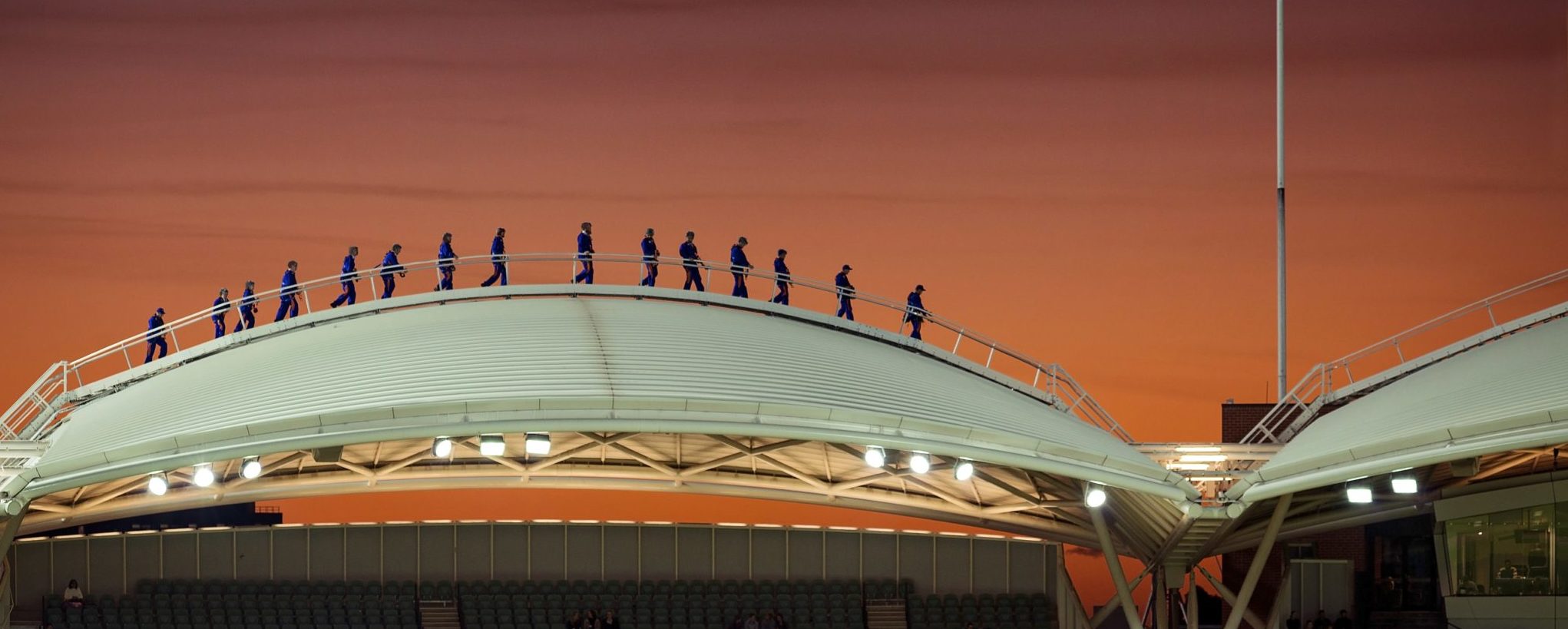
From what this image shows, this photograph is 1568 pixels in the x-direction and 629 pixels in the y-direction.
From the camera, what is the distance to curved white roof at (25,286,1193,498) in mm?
24469

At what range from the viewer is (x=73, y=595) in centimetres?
3866

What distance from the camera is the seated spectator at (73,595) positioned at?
38.3 metres

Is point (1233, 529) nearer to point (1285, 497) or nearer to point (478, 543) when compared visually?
point (1285, 497)

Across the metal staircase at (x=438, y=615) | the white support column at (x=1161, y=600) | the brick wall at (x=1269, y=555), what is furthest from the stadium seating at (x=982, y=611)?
the metal staircase at (x=438, y=615)

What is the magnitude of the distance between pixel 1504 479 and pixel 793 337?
14.8 metres

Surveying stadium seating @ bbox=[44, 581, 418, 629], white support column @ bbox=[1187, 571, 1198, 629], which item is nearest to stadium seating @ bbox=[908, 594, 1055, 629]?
white support column @ bbox=[1187, 571, 1198, 629]

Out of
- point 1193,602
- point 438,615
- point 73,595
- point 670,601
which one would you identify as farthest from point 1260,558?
point 73,595

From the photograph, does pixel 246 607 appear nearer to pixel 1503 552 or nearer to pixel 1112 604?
pixel 1112 604

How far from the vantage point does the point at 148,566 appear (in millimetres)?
40719

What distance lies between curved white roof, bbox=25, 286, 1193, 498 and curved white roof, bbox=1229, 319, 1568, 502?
2104mm

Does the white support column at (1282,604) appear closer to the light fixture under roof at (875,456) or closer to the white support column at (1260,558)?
the white support column at (1260,558)

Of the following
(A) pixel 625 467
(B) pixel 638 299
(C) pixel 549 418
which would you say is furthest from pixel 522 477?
(C) pixel 549 418

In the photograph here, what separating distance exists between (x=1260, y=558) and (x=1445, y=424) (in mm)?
6710

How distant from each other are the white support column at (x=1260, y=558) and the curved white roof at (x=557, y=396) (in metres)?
3.61
